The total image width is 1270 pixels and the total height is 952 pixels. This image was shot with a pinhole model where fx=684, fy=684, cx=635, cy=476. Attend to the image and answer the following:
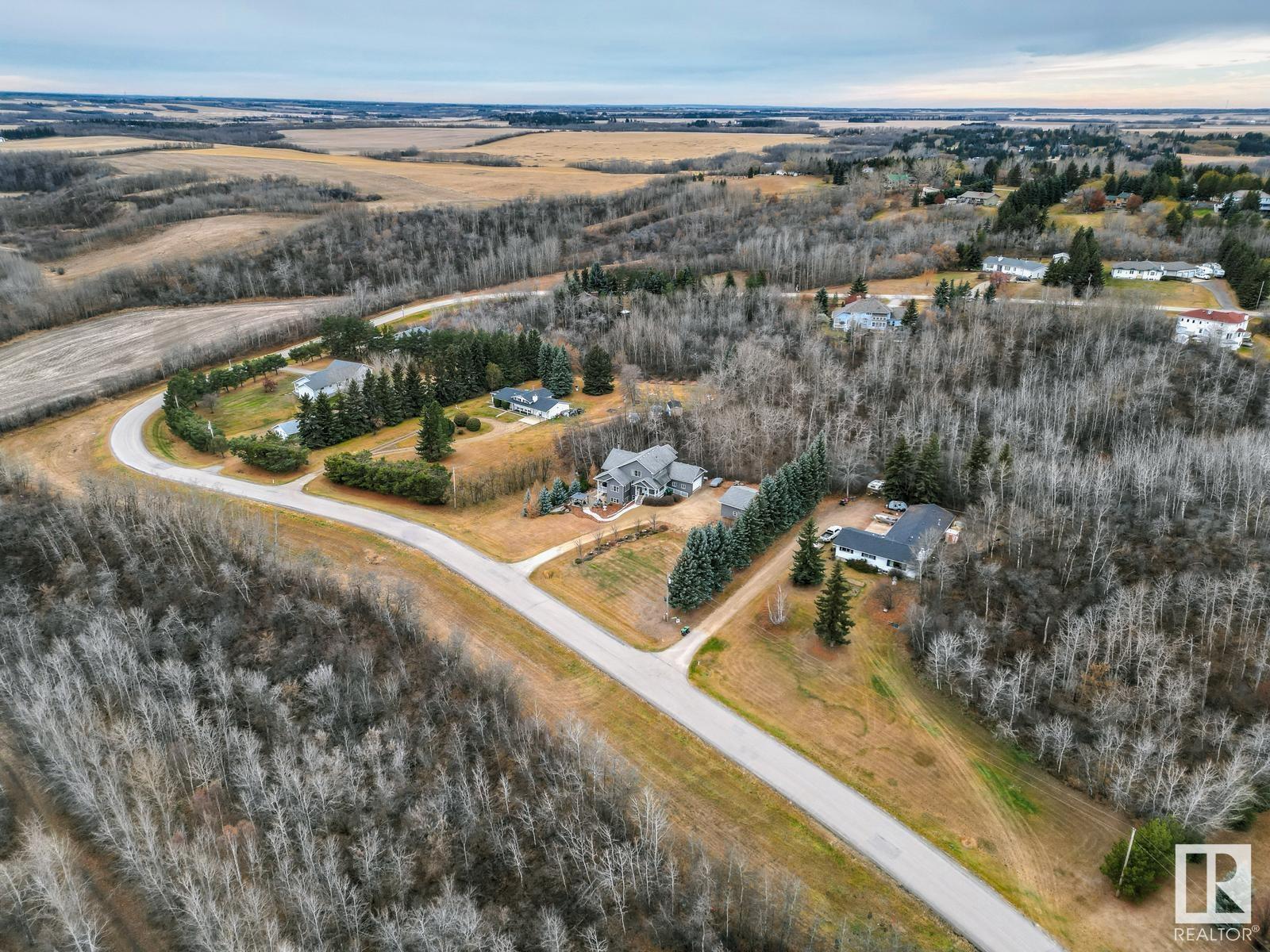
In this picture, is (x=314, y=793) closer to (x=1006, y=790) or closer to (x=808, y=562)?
(x=1006, y=790)

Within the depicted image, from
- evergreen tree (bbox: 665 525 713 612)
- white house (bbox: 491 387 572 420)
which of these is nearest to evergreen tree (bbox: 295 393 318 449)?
white house (bbox: 491 387 572 420)

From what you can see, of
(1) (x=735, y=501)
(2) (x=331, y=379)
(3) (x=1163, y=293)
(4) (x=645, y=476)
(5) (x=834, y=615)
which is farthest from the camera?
(3) (x=1163, y=293)

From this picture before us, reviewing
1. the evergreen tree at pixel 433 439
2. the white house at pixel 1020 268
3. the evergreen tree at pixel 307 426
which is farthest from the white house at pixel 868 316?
the evergreen tree at pixel 307 426

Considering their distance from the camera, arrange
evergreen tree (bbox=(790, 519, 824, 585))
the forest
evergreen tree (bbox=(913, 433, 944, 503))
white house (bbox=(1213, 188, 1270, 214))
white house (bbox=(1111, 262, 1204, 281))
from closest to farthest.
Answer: the forest → evergreen tree (bbox=(790, 519, 824, 585)) → evergreen tree (bbox=(913, 433, 944, 503)) → white house (bbox=(1111, 262, 1204, 281)) → white house (bbox=(1213, 188, 1270, 214))

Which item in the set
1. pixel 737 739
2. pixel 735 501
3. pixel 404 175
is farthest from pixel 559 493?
pixel 404 175

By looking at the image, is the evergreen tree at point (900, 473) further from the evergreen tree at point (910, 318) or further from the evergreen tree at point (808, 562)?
the evergreen tree at point (910, 318)

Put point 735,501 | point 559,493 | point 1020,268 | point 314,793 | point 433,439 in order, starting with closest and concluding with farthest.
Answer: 1. point 314,793
2. point 735,501
3. point 559,493
4. point 433,439
5. point 1020,268

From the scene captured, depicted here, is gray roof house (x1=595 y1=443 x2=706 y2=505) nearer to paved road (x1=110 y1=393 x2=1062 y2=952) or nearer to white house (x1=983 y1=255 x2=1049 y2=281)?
paved road (x1=110 y1=393 x2=1062 y2=952)
